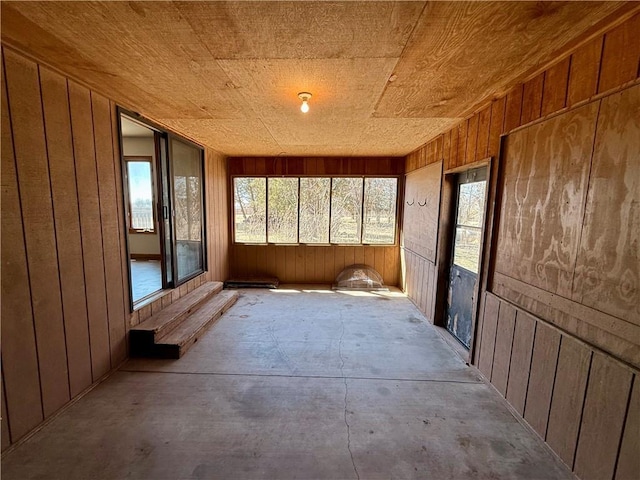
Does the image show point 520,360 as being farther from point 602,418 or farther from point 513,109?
point 513,109

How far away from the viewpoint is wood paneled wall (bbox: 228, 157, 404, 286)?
194 inches

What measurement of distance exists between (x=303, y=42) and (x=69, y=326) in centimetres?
246

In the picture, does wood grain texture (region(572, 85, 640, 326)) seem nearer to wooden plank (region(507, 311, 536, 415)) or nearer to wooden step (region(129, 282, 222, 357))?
wooden plank (region(507, 311, 536, 415))

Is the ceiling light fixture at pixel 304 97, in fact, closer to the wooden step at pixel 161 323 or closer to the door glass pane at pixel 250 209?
the wooden step at pixel 161 323

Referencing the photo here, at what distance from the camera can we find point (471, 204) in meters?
2.83

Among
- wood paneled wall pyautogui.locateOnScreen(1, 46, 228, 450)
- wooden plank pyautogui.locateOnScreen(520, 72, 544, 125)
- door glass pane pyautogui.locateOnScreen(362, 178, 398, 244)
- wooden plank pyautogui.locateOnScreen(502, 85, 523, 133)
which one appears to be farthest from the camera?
door glass pane pyautogui.locateOnScreen(362, 178, 398, 244)

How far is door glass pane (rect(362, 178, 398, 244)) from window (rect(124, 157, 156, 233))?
13.7 ft

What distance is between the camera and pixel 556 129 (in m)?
1.61

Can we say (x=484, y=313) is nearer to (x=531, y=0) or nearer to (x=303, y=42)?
(x=531, y=0)

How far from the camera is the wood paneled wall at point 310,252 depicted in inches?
194

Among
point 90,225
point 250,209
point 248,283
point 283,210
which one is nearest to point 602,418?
point 90,225

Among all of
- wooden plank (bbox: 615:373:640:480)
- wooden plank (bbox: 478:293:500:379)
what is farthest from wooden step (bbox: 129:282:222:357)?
wooden plank (bbox: 615:373:640:480)

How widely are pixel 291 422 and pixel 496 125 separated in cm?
279

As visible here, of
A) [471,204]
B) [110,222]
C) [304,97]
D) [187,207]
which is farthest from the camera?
[187,207]
